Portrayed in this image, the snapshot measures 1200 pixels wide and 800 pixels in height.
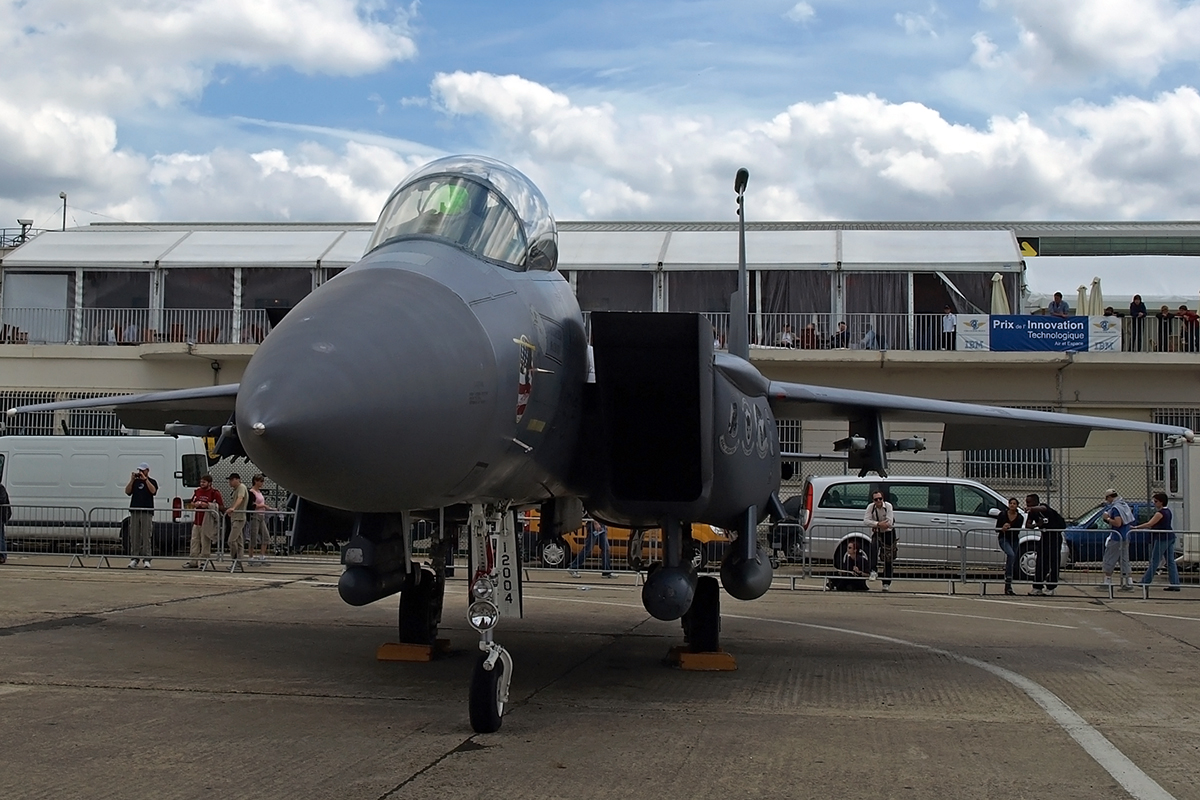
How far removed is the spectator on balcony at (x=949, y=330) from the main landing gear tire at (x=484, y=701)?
2132 cm

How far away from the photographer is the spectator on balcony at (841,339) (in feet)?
87.2

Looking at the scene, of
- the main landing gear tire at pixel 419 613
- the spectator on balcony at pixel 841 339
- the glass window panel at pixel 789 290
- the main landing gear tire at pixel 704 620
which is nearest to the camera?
the main landing gear tire at pixel 419 613

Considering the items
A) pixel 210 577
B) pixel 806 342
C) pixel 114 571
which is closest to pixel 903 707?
pixel 210 577

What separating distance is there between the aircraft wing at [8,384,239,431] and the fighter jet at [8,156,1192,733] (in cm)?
5

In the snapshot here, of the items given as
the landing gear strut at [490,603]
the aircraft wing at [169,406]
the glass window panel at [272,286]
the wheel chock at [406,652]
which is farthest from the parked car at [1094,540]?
the glass window panel at [272,286]

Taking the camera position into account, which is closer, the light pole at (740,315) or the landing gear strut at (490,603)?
the landing gear strut at (490,603)

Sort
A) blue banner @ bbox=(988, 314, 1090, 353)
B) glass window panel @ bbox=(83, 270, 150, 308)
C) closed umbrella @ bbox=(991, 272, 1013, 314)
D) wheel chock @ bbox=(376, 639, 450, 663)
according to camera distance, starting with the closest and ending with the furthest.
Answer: wheel chock @ bbox=(376, 639, 450, 663), blue banner @ bbox=(988, 314, 1090, 353), closed umbrella @ bbox=(991, 272, 1013, 314), glass window panel @ bbox=(83, 270, 150, 308)

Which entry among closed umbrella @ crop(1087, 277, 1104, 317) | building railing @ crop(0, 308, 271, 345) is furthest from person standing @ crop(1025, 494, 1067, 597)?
building railing @ crop(0, 308, 271, 345)

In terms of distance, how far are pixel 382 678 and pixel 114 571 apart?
10843mm

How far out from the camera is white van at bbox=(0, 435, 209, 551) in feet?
68.7

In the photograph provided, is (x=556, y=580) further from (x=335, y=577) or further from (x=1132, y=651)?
(x=1132, y=651)

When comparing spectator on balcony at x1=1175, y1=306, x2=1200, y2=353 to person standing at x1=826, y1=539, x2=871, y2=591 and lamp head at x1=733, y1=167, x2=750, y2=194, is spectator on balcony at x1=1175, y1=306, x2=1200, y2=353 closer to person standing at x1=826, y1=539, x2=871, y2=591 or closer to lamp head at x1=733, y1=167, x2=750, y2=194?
person standing at x1=826, y1=539, x2=871, y2=591

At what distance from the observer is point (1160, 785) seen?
5.42 meters

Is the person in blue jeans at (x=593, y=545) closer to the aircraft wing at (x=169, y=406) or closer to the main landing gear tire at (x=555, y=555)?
the main landing gear tire at (x=555, y=555)
